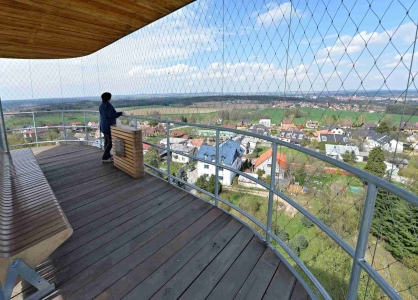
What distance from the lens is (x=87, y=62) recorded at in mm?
6125

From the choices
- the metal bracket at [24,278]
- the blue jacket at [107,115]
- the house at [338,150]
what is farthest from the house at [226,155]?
the blue jacket at [107,115]

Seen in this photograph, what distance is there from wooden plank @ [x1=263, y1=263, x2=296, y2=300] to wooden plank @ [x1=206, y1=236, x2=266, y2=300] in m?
0.19

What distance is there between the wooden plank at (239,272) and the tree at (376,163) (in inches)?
44.7

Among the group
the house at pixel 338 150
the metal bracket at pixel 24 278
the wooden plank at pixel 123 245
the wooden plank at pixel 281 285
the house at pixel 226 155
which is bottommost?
the wooden plank at pixel 123 245

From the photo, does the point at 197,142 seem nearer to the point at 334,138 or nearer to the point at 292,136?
the point at 292,136

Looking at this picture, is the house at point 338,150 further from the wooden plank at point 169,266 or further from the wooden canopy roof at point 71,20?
the wooden canopy roof at point 71,20

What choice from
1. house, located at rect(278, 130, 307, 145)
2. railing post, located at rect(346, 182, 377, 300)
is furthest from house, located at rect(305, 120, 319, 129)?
railing post, located at rect(346, 182, 377, 300)

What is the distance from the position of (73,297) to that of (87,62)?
6.36 metres

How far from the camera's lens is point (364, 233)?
0.94m

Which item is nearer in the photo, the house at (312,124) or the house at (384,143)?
the house at (384,143)

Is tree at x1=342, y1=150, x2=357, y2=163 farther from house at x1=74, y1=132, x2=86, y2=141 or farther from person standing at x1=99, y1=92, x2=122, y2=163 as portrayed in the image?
house at x1=74, y1=132, x2=86, y2=141

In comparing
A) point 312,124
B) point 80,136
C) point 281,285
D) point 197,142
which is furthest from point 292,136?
point 80,136

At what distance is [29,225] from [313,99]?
9.03ft

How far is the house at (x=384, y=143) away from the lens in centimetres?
158
